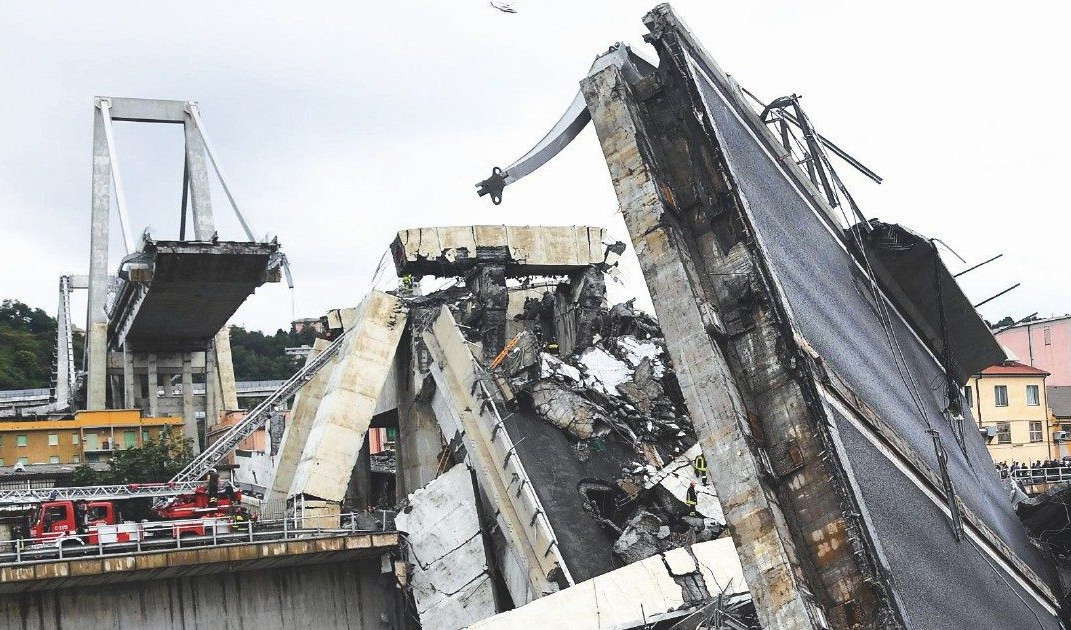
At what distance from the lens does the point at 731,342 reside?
5.25 meters

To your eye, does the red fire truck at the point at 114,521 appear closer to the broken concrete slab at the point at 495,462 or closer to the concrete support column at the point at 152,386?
the broken concrete slab at the point at 495,462

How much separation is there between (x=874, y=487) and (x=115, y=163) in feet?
217

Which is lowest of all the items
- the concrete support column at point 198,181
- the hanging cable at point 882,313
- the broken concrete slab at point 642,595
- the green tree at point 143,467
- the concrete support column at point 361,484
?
the broken concrete slab at point 642,595

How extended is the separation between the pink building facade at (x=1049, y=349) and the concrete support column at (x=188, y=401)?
40197mm

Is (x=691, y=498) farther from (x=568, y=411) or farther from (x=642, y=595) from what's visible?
(x=642, y=595)

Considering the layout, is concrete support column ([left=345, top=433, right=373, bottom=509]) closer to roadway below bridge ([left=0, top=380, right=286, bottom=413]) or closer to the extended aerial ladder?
the extended aerial ladder

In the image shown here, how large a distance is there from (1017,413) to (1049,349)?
883 centimetres

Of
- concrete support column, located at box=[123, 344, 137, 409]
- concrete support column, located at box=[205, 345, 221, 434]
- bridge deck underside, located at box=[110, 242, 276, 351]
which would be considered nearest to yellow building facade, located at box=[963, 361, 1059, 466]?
bridge deck underside, located at box=[110, 242, 276, 351]

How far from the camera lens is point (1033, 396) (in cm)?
4278

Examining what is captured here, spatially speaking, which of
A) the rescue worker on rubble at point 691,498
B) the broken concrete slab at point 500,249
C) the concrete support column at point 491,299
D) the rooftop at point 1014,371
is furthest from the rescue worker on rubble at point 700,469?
the rooftop at point 1014,371

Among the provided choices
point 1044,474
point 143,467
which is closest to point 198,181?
point 143,467

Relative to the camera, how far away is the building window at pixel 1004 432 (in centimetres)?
4203

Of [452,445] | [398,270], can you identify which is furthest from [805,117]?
[398,270]

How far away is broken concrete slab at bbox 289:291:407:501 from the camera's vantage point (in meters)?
25.8
